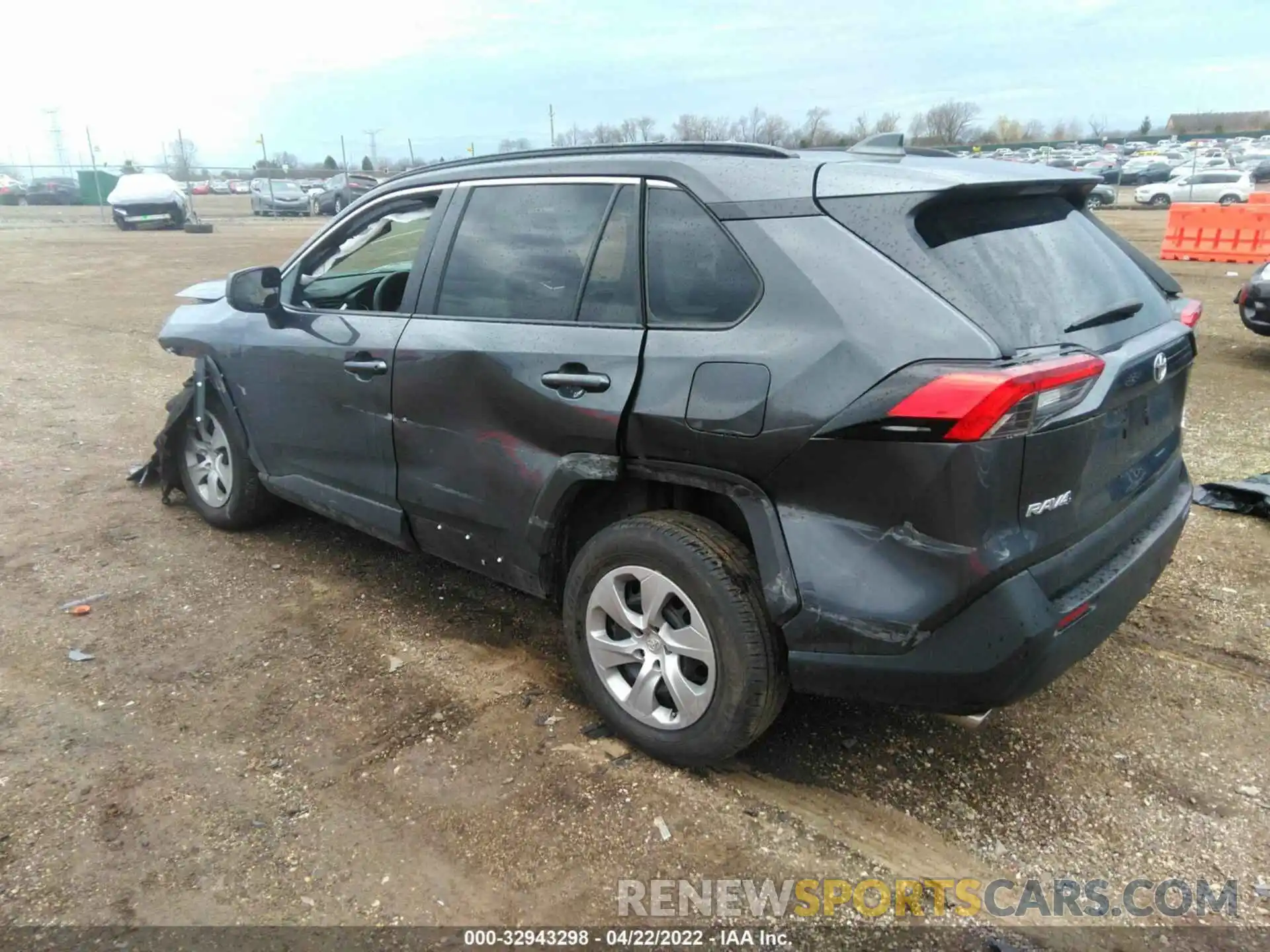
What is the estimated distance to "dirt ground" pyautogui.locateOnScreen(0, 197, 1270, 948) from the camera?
2.49 metres

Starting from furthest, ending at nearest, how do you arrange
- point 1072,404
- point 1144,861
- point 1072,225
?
point 1072,225
point 1144,861
point 1072,404

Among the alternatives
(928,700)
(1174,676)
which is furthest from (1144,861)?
(1174,676)

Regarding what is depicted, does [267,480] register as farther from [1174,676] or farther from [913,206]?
[1174,676]

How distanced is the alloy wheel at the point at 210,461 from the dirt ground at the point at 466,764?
11.4 inches

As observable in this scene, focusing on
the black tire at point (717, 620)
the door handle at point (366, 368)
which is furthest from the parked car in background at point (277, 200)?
the black tire at point (717, 620)

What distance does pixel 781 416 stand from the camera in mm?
2436

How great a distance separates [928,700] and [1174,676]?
1.52 m

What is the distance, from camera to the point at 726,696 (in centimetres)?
267

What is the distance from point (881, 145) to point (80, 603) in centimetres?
379

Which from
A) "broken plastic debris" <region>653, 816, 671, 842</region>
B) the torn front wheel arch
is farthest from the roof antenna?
the torn front wheel arch

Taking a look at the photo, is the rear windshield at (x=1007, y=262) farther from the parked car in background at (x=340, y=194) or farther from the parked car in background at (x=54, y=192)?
the parked car in background at (x=54, y=192)

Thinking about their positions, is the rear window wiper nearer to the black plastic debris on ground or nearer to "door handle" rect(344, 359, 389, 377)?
"door handle" rect(344, 359, 389, 377)

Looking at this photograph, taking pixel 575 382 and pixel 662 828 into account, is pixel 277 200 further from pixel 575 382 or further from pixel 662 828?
pixel 662 828

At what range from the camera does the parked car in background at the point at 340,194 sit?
31.5 meters
